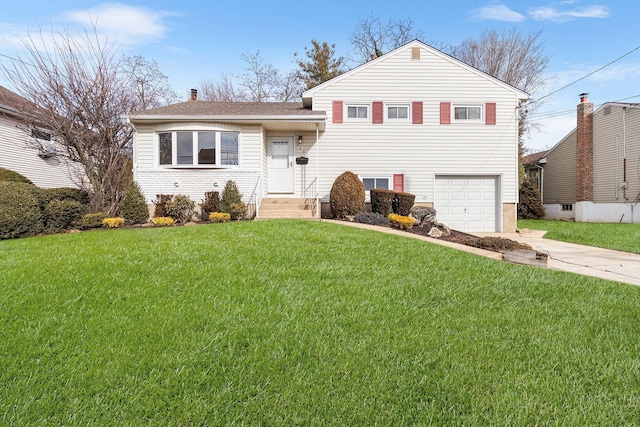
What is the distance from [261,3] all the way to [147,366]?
10167 millimetres

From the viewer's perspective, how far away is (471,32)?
76.6ft

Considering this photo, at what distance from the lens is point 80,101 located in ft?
36.0

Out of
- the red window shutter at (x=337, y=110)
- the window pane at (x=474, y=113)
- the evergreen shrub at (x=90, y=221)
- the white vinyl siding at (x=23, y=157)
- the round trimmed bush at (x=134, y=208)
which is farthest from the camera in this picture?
the white vinyl siding at (x=23, y=157)

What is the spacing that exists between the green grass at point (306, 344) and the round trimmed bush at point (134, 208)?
16.9 ft

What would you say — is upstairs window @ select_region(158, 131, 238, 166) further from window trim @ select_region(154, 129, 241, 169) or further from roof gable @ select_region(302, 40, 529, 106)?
roof gable @ select_region(302, 40, 529, 106)

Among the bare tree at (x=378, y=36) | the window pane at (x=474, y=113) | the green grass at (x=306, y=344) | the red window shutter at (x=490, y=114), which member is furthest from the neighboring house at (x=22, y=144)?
the bare tree at (x=378, y=36)

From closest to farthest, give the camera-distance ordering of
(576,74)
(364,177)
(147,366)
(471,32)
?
(147,366) < (364,177) < (576,74) < (471,32)

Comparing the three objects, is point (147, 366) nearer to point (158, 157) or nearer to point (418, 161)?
point (158, 157)

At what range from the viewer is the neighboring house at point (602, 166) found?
15961mm

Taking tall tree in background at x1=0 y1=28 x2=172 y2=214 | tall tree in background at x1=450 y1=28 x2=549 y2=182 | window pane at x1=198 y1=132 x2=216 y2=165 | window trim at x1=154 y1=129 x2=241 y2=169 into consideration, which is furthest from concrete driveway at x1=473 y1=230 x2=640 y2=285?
tall tree in background at x1=450 y1=28 x2=549 y2=182

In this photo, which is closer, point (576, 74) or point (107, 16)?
point (107, 16)

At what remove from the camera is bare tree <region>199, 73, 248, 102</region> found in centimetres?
2553

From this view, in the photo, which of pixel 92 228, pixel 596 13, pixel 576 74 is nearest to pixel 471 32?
pixel 576 74

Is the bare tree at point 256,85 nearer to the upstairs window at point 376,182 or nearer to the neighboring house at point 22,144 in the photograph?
the neighboring house at point 22,144
